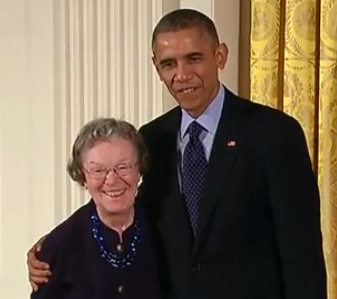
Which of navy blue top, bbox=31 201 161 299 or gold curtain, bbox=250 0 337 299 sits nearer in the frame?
navy blue top, bbox=31 201 161 299

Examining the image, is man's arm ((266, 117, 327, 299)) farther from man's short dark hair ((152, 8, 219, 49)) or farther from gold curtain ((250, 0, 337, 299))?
gold curtain ((250, 0, 337, 299))

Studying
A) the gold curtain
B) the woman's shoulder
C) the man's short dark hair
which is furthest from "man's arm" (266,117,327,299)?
the gold curtain

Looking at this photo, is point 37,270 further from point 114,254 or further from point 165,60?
point 165,60

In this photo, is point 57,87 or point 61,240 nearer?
point 61,240

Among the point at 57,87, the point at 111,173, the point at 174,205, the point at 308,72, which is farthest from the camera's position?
the point at 57,87

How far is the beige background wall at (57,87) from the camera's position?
2.69 meters

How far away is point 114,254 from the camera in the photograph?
71.2 inches

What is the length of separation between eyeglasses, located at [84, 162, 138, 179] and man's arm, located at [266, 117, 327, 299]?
30 centimetres

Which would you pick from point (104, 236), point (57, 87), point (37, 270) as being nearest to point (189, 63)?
point (104, 236)

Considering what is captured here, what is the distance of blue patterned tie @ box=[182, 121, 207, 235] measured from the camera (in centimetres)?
188

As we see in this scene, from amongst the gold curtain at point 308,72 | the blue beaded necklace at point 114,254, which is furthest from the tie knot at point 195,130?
the gold curtain at point 308,72

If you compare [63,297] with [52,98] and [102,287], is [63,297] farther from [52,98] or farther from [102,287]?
[52,98]

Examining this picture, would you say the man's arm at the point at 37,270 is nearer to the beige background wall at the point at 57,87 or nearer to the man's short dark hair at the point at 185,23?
the man's short dark hair at the point at 185,23

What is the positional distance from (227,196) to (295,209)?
0.49ft
